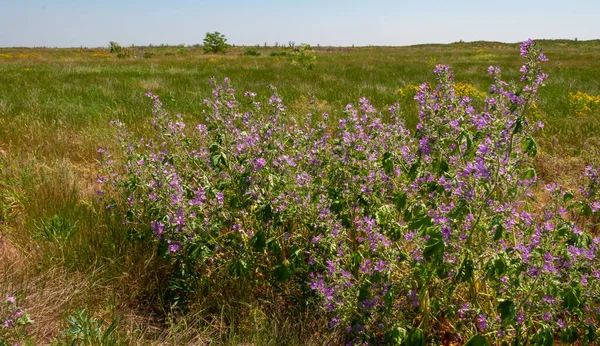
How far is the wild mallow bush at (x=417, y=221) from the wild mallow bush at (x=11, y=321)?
754 mm

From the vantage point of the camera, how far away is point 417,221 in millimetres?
1940

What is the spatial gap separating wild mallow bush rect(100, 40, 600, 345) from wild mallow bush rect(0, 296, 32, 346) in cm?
75

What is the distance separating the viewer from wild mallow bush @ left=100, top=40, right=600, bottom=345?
5.90 ft

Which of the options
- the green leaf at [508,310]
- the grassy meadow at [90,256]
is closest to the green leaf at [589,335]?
the green leaf at [508,310]

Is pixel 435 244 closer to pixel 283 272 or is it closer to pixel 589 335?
pixel 589 335

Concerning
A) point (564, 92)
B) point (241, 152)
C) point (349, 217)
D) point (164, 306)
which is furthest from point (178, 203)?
point (564, 92)

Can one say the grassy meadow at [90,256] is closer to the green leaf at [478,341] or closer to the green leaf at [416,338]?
the green leaf at [416,338]

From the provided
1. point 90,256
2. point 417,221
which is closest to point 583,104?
point 417,221

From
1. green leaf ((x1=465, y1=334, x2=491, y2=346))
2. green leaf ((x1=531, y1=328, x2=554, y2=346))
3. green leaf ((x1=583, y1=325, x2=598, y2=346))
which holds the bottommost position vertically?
green leaf ((x1=583, y1=325, x2=598, y2=346))

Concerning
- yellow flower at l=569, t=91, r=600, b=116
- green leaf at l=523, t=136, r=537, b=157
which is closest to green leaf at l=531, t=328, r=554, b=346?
green leaf at l=523, t=136, r=537, b=157

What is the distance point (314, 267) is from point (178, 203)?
0.91 meters

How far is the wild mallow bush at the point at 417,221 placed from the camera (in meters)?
1.80

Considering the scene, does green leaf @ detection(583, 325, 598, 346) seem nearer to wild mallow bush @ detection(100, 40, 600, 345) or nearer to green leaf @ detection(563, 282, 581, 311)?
wild mallow bush @ detection(100, 40, 600, 345)

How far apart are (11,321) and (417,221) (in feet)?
6.25
